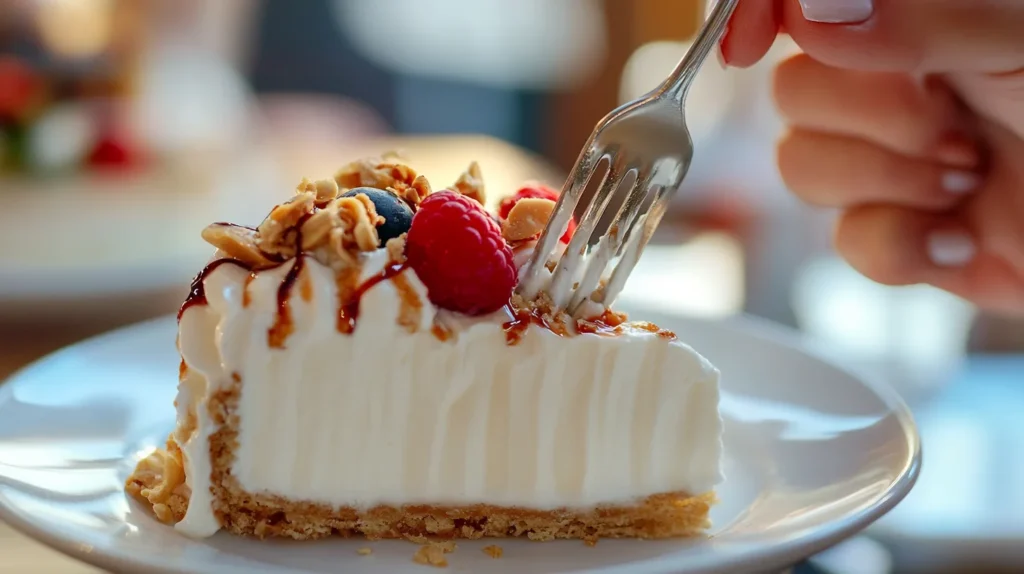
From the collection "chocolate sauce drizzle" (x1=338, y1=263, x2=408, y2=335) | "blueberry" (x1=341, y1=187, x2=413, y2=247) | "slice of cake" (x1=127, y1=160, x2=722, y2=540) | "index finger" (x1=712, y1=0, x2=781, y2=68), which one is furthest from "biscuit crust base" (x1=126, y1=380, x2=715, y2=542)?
"index finger" (x1=712, y1=0, x2=781, y2=68)

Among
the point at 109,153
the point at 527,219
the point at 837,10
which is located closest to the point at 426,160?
the point at 109,153

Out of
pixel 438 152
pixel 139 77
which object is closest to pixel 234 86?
pixel 139 77

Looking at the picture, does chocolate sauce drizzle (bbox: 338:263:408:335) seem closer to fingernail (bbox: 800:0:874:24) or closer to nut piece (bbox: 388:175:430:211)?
nut piece (bbox: 388:175:430:211)

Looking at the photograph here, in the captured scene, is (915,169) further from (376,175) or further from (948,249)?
(376,175)

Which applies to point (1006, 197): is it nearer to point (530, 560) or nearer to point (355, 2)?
point (530, 560)

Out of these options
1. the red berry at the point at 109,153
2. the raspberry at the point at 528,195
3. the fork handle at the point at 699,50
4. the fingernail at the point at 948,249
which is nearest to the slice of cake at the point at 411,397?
the raspberry at the point at 528,195

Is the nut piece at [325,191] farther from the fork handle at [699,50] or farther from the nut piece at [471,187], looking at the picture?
the fork handle at [699,50]
